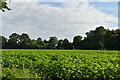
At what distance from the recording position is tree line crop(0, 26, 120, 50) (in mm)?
51722

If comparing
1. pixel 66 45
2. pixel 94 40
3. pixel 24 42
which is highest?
pixel 94 40

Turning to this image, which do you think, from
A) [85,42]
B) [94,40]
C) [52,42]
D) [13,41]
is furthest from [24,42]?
[94,40]

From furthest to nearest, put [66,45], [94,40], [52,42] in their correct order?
[52,42] < [66,45] < [94,40]

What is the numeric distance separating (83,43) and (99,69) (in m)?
55.7

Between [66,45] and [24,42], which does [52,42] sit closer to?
[66,45]

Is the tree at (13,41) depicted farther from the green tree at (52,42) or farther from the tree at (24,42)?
the green tree at (52,42)

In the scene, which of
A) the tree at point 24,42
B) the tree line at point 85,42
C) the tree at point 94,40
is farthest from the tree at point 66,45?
the tree at point 24,42

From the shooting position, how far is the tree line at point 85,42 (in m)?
51.7

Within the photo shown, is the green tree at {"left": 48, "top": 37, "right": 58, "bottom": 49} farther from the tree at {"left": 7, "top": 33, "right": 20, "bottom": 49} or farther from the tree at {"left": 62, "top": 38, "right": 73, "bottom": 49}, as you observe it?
the tree at {"left": 7, "top": 33, "right": 20, "bottom": 49}

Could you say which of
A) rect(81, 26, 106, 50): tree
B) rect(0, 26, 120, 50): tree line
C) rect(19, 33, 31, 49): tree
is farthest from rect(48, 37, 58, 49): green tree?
rect(81, 26, 106, 50): tree

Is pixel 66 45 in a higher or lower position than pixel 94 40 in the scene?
lower

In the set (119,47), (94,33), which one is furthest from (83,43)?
(119,47)

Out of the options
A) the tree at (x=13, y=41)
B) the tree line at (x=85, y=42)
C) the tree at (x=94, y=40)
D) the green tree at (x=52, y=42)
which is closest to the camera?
the tree line at (x=85, y=42)

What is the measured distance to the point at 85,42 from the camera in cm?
6247
